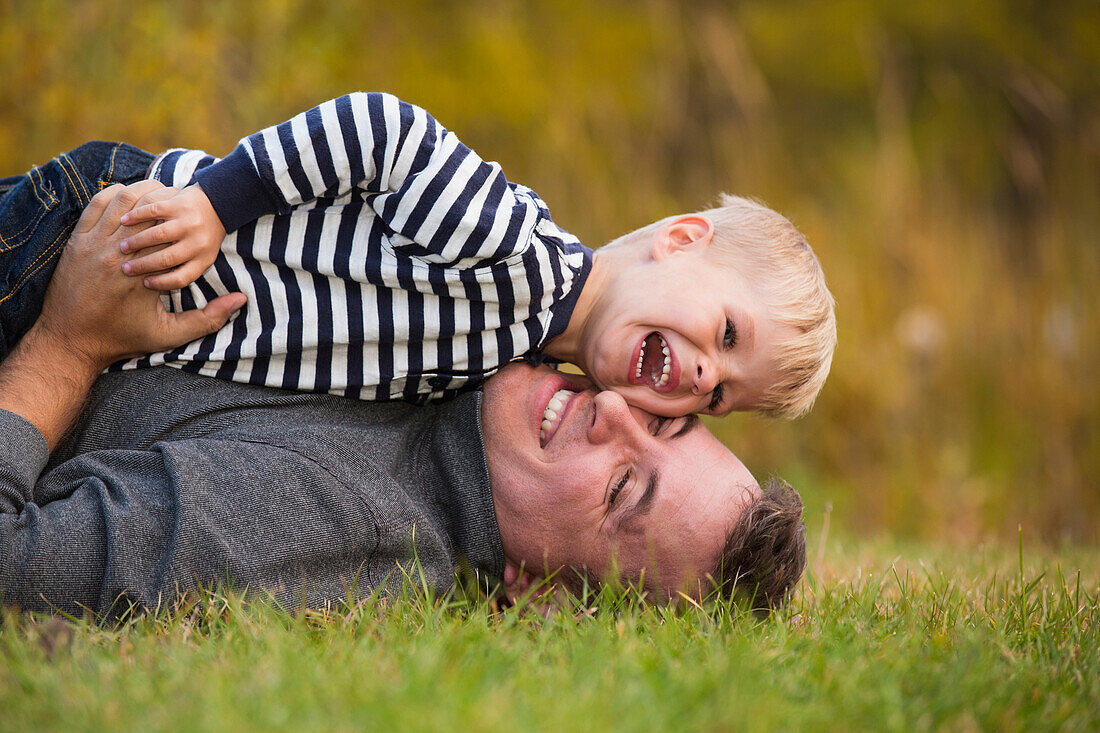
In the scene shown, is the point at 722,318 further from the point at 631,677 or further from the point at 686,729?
the point at 686,729

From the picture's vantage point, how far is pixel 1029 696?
1.43 meters

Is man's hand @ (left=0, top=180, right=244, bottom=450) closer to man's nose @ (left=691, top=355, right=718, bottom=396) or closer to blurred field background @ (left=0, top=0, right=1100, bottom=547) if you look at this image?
man's nose @ (left=691, top=355, right=718, bottom=396)

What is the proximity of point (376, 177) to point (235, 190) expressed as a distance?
30cm

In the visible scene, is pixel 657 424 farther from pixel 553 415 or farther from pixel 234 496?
pixel 234 496

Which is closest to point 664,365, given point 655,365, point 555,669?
point 655,365

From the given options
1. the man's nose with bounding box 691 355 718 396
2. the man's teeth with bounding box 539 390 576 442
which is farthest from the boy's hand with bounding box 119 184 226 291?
the man's nose with bounding box 691 355 718 396

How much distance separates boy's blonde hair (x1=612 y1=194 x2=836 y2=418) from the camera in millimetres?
2293

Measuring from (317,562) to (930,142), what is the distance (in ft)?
22.1

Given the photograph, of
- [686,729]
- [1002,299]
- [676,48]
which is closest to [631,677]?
[686,729]

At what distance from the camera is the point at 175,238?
1982mm

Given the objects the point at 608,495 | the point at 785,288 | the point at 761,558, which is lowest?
the point at 761,558

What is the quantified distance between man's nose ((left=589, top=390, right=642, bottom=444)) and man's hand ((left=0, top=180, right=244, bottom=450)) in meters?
0.83

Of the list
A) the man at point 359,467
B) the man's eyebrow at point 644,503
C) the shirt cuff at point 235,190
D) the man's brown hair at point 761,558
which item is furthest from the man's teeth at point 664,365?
the shirt cuff at point 235,190

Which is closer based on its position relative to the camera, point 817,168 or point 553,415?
point 553,415
